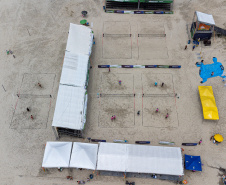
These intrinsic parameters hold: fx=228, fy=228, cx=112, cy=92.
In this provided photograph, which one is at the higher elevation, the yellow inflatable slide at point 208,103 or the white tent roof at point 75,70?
Result: the white tent roof at point 75,70

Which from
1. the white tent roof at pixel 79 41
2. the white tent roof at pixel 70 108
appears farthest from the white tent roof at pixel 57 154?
the white tent roof at pixel 79 41

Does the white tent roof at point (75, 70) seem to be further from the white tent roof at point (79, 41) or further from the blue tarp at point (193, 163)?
the blue tarp at point (193, 163)

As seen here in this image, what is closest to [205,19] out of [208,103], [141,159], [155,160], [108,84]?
[208,103]

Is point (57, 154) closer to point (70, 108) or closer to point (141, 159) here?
point (70, 108)

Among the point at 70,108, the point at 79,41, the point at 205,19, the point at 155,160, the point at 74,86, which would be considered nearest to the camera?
the point at 155,160

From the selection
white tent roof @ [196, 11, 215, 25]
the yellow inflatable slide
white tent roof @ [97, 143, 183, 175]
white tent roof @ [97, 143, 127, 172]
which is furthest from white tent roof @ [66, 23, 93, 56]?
white tent roof @ [196, 11, 215, 25]

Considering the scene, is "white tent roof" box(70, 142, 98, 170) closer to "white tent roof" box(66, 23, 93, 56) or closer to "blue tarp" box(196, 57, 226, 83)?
"white tent roof" box(66, 23, 93, 56)
